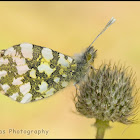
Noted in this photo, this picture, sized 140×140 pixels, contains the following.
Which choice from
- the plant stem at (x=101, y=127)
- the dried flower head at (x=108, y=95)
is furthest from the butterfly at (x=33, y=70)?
the plant stem at (x=101, y=127)

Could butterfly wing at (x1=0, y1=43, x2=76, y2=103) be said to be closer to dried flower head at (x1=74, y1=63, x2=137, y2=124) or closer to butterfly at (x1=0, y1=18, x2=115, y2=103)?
butterfly at (x1=0, y1=18, x2=115, y2=103)

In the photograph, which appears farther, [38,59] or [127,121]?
[38,59]

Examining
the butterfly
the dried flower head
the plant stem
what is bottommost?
the plant stem

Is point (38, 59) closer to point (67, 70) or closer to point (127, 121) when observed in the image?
point (67, 70)

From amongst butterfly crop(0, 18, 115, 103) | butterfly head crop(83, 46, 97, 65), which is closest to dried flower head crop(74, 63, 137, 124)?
butterfly head crop(83, 46, 97, 65)

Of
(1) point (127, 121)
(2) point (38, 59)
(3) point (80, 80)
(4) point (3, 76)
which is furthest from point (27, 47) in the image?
(1) point (127, 121)

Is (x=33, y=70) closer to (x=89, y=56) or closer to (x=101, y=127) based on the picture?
(x=89, y=56)

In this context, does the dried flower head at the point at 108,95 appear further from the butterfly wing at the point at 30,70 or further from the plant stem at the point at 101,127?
the butterfly wing at the point at 30,70
